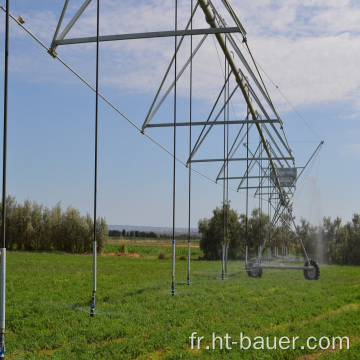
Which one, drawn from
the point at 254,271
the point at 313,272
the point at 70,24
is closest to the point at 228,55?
the point at 70,24

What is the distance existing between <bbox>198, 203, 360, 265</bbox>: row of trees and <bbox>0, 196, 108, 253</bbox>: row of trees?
37.9 ft

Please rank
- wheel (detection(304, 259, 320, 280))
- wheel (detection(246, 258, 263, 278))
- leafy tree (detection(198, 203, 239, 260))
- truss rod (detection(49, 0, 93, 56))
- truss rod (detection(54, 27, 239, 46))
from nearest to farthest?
truss rod (detection(49, 0, 93, 56)), truss rod (detection(54, 27, 239, 46)), wheel (detection(304, 259, 320, 280)), wheel (detection(246, 258, 263, 278)), leafy tree (detection(198, 203, 239, 260))

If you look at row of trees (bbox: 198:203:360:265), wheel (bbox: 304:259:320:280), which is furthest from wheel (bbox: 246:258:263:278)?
row of trees (bbox: 198:203:360:265)

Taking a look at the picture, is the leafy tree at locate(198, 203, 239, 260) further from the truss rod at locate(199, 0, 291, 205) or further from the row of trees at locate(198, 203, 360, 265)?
the truss rod at locate(199, 0, 291, 205)

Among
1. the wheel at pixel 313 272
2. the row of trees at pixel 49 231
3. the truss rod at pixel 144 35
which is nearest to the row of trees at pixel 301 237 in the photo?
the row of trees at pixel 49 231

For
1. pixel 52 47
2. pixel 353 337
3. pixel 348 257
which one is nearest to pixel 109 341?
pixel 353 337

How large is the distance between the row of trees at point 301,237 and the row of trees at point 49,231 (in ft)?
37.9

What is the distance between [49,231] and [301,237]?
25710mm

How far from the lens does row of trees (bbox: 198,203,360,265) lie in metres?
47.2

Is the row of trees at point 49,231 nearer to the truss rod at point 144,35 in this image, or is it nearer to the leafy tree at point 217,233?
the leafy tree at point 217,233

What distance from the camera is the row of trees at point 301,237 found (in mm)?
47156

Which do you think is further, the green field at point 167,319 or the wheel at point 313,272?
the wheel at point 313,272

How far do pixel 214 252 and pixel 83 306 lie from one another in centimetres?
3934

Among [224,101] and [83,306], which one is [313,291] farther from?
[83,306]
